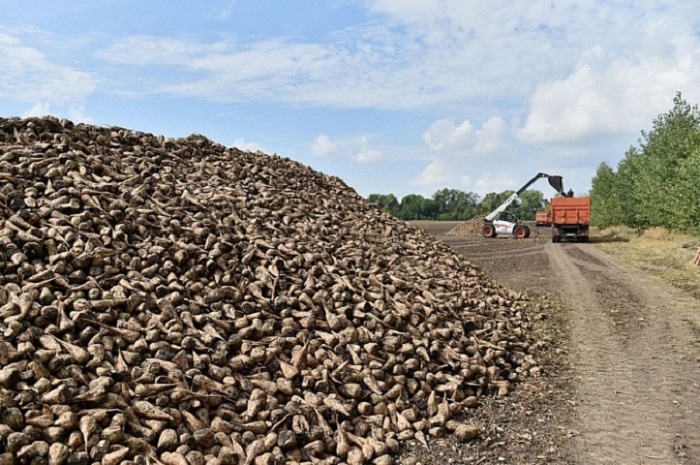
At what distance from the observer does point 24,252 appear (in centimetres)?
422

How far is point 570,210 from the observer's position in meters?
22.4

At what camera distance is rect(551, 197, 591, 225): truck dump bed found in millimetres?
22250

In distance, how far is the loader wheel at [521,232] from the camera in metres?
24.2

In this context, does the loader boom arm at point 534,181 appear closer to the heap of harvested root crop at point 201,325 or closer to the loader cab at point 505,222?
the loader cab at point 505,222

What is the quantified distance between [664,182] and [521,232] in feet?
19.9

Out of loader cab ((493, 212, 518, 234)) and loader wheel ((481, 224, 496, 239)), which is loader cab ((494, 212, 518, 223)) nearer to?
loader cab ((493, 212, 518, 234))

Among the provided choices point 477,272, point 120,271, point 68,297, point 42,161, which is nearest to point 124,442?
point 68,297

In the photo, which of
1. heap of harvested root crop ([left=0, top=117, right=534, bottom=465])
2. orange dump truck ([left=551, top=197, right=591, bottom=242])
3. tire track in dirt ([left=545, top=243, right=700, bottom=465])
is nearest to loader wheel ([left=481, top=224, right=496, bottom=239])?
orange dump truck ([left=551, top=197, right=591, bottom=242])

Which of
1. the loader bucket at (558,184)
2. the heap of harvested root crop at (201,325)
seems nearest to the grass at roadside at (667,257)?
the loader bucket at (558,184)

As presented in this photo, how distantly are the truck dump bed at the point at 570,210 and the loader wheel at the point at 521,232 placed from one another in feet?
5.97

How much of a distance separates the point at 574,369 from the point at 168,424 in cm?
397

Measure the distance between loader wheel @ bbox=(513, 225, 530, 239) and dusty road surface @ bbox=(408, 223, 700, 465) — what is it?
14.4 meters

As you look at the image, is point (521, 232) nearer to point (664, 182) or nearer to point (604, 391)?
point (664, 182)

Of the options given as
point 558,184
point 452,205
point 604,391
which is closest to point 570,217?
point 558,184
